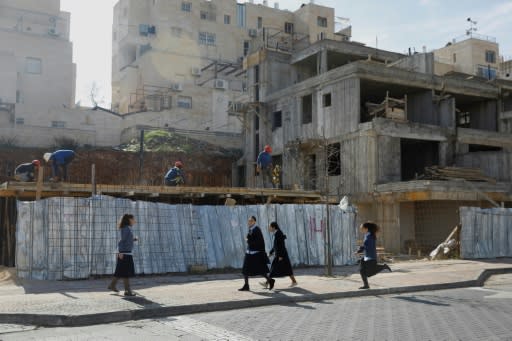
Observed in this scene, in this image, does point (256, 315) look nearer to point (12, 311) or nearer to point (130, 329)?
point (130, 329)

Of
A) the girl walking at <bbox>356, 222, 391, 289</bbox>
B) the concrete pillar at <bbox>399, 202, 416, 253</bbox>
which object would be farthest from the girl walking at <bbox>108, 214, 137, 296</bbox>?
the concrete pillar at <bbox>399, 202, 416, 253</bbox>

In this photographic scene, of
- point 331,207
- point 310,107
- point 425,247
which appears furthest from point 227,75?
point 331,207

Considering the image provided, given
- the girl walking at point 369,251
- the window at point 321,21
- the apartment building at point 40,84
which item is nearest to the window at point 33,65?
the apartment building at point 40,84

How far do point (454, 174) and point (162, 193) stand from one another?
56.5 feet

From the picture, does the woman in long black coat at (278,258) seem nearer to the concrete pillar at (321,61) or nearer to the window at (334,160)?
the window at (334,160)

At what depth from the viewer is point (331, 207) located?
1903 cm

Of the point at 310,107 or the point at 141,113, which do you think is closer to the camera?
the point at 310,107

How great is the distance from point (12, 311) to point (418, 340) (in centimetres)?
639

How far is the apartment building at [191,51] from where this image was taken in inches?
1987

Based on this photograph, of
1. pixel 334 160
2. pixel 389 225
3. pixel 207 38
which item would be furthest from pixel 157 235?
pixel 207 38

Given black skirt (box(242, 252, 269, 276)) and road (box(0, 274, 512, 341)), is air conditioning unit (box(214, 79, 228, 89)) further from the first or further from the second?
road (box(0, 274, 512, 341))

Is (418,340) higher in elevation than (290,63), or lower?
lower

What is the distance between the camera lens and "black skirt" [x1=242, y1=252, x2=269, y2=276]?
1206 cm

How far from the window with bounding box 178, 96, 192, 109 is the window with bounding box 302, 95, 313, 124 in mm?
17930
